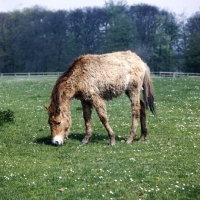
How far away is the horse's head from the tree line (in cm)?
6409

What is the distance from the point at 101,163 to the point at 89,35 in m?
78.9

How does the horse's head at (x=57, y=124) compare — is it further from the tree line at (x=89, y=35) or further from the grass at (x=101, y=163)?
the tree line at (x=89, y=35)

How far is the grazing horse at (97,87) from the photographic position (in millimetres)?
13422

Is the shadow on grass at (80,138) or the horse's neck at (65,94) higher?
the horse's neck at (65,94)

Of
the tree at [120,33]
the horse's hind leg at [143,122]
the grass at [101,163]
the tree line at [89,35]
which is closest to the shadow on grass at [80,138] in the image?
the grass at [101,163]

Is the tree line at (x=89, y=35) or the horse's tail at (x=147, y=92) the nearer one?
the horse's tail at (x=147, y=92)

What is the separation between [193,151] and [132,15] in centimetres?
7872

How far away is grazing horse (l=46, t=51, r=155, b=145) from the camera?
44.0 feet

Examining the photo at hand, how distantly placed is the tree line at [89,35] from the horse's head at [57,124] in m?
64.1

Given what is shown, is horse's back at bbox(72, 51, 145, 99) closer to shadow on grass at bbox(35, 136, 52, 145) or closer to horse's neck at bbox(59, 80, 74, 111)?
horse's neck at bbox(59, 80, 74, 111)

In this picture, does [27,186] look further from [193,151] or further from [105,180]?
[193,151]

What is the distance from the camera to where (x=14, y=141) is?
14133 mm

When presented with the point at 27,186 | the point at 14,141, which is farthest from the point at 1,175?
the point at 14,141

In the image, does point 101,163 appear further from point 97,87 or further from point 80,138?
point 80,138
